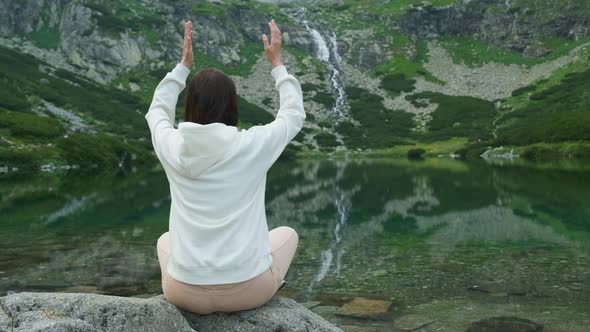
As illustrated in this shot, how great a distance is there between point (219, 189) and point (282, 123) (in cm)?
90

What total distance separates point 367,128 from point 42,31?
93.1 m

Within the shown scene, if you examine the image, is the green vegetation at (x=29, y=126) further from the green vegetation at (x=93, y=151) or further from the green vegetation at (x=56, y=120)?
the green vegetation at (x=93, y=151)

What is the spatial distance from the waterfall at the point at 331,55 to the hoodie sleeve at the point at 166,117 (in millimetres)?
133953

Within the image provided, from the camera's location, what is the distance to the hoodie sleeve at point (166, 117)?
5.33m

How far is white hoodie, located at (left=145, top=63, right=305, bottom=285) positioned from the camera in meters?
5.11

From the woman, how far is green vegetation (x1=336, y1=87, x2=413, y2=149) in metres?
107

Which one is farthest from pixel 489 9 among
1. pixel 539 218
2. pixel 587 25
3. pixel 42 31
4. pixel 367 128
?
pixel 539 218

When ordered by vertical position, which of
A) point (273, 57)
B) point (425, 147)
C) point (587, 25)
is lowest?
point (425, 147)

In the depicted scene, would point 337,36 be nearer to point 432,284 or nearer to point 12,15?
point 12,15

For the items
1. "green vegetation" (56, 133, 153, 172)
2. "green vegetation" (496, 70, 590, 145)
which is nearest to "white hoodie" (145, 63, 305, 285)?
"green vegetation" (56, 133, 153, 172)

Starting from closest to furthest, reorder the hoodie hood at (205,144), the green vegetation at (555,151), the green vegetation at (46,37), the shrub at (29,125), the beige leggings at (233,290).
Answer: the hoodie hood at (205,144)
the beige leggings at (233,290)
the shrub at (29,125)
the green vegetation at (555,151)
the green vegetation at (46,37)

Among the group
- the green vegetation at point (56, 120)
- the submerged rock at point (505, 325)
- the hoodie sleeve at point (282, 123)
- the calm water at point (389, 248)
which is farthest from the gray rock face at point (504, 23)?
the hoodie sleeve at point (282, 123)

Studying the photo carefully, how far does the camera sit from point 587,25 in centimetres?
15350

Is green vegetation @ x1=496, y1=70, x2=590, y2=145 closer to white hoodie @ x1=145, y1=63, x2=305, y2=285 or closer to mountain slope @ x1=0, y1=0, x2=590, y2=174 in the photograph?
mountain slope @ x1=0, y1=0, x2=590, y2=174
